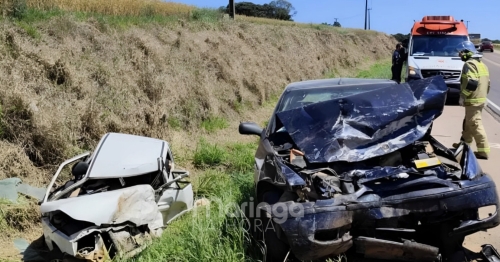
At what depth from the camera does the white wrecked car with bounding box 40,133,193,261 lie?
416 centimetres

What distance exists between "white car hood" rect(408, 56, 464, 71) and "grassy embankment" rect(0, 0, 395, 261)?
4574 mm

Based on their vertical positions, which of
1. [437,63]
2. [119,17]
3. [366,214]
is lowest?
[437,63]

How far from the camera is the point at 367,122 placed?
4227 millimetres

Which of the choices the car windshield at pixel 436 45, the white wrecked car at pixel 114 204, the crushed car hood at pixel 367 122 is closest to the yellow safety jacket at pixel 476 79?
the crushed car hood at pixel 367 122

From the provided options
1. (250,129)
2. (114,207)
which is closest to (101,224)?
(114,207)

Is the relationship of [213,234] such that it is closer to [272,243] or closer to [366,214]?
[272,243]

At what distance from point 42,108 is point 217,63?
6977 millimetres

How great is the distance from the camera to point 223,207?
4742mm

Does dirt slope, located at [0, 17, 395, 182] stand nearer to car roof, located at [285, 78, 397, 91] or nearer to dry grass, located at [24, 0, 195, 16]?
dry grass, located at [24, 0, 195, 16]

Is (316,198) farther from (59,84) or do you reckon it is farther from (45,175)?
(59,84)

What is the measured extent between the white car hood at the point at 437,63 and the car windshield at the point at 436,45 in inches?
19.9

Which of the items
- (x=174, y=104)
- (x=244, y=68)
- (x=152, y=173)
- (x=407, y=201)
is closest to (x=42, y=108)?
(x=152, y=173)

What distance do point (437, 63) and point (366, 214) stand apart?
1098cm

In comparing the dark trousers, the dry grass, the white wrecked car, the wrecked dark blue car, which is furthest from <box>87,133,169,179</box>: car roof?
the dark trousers
